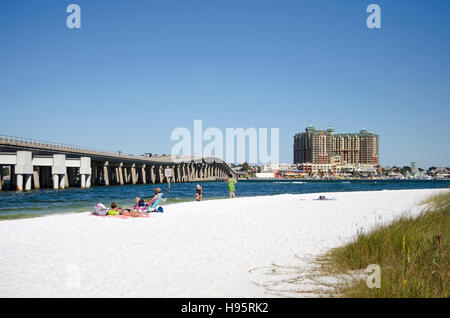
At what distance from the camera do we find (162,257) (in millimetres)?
8008

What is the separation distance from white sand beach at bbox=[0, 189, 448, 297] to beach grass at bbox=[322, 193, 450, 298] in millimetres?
498

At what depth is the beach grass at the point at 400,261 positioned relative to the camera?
5.11 meters

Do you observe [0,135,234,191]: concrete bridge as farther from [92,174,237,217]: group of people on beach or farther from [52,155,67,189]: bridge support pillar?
[92,174,237,217]: group of people on beach

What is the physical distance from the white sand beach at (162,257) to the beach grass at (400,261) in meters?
0.50

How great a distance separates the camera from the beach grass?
5.11m

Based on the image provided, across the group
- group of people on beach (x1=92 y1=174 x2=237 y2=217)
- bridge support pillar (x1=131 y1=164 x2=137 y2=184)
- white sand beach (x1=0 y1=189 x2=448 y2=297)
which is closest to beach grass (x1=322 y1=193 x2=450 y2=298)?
white sand beach (x1=0 y1=189 x2=448 y2=297)

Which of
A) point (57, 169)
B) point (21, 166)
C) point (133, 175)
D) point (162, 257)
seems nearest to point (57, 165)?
point (57, 169)

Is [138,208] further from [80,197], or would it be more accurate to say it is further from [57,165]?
[57,165]

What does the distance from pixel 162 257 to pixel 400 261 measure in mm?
4353

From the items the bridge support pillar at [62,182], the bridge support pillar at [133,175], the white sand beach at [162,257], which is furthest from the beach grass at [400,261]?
the bridge support pillar at [133,175]
